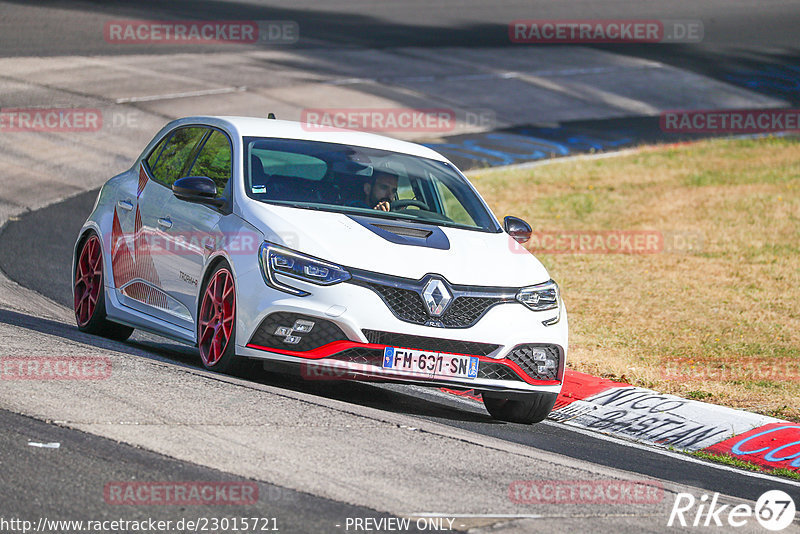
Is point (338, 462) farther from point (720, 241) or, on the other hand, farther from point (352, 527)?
point (720, 241)

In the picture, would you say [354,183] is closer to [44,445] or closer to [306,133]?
[306,133]

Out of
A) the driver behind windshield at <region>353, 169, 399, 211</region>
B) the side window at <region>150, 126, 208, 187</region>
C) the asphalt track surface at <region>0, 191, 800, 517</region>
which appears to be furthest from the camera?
the side window at <region>150, 126, 208, 187</region>

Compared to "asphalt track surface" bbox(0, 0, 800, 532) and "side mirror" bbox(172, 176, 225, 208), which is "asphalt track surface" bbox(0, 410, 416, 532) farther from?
"side mirror" bbox(172, 176, 225, 208)

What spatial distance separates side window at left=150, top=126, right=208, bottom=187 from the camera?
362 inches

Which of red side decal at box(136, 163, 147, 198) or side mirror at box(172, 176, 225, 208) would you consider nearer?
side mirror at box(172, 176, 225, 208)

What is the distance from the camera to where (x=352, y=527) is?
516 cm

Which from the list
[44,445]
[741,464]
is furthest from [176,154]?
[741,464]

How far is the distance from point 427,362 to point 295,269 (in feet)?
3.17

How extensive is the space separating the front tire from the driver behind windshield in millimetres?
1115

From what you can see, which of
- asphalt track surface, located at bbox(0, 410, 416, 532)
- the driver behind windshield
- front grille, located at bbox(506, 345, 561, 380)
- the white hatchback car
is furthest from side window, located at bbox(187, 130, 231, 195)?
asphalt track surface, located at bbox(0, 410, 416, 532)

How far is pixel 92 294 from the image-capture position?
9820 millimetres

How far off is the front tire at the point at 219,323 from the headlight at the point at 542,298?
180 centimetres

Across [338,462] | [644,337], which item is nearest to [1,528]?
[338,462]

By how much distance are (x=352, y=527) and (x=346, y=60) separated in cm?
2773
